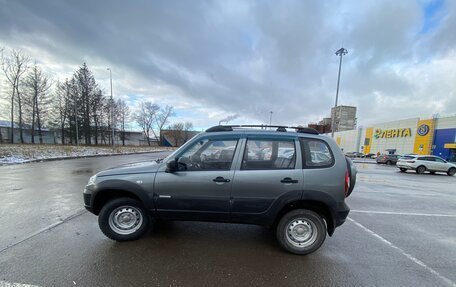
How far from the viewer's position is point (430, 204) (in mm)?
6852

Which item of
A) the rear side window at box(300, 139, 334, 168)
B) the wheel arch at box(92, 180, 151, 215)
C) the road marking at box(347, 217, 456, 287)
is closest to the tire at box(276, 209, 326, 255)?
the rear side window at box(300, 139, 334, 168)

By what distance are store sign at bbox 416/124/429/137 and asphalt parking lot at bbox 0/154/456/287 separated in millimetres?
43897

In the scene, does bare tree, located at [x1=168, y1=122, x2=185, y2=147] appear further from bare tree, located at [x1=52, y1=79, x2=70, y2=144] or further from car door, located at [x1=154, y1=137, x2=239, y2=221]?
car door, located at [x1=154, y1=137, x2=239, y2=221]

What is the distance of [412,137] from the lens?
3984cm

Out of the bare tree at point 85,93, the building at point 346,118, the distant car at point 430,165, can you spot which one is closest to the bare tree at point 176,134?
the bare tree at point 85,93

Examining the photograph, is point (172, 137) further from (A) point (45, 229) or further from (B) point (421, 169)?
(A) point (45, 229)

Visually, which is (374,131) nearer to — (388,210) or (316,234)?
(388,210)

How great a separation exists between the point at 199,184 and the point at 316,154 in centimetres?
190

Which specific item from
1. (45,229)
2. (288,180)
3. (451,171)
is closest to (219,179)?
(288,180)

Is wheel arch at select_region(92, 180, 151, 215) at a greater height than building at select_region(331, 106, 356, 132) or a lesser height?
lesser

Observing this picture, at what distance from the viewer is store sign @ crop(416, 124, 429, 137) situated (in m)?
37.2

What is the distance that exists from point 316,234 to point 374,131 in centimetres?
5776

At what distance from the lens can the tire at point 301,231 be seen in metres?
3.27

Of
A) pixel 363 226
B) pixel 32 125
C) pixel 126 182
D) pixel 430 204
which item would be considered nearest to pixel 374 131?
pixel 430 204
